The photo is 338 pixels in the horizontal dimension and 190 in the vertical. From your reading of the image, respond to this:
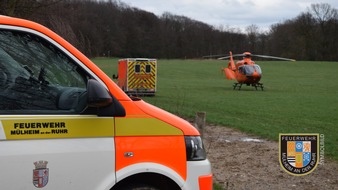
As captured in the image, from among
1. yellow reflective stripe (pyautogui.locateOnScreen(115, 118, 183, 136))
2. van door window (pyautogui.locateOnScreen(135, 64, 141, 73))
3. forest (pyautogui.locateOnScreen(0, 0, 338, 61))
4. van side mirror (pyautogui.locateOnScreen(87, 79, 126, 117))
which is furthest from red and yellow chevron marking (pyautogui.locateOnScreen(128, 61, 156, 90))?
forest (pyautogui.locateOnScreen(0, 0, 338, 61))

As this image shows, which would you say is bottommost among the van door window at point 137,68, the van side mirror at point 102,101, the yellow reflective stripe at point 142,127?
the van door window at point 137,68

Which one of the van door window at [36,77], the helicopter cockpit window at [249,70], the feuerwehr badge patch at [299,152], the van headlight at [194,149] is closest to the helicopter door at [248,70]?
the helicopter cockpit window at [249,70]

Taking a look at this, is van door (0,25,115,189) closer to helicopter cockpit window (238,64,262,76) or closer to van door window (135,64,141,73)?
van door window (135,64,141,73)

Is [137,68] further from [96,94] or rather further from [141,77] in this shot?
[96,94]

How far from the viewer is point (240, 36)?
140875 millimetres

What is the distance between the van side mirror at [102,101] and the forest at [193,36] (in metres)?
96.9

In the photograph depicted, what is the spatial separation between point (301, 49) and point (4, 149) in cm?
12086

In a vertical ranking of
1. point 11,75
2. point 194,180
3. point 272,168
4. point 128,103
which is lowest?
point 272,168

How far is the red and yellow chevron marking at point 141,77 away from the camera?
30.6 metres

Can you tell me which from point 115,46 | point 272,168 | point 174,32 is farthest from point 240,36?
point 272,168

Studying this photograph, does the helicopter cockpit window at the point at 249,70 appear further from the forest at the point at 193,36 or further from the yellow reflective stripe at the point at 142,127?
the forest at the point at 193,36

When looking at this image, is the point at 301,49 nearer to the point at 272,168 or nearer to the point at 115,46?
the point at 115,46

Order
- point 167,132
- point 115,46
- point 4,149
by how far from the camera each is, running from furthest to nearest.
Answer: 1. point 115,46
2. point 167,132
3. point 4,149

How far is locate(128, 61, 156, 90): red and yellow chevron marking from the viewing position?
3064 centimetres
